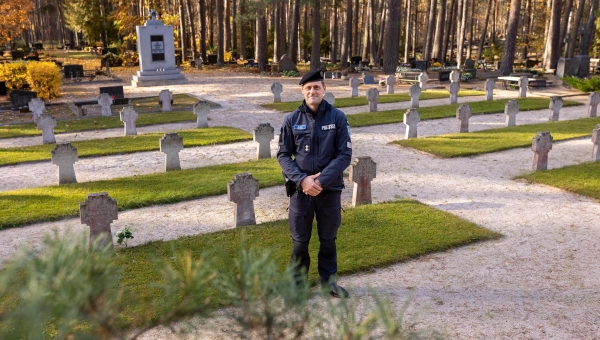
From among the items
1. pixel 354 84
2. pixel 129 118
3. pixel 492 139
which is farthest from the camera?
pixel 354 84

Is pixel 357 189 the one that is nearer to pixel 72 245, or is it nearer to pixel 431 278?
pixel 431 278

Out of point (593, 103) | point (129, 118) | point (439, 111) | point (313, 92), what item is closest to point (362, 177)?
point (313, 92)

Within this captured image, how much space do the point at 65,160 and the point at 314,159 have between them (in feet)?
23.4

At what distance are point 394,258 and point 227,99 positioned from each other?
59.3 feet

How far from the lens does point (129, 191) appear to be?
989cm

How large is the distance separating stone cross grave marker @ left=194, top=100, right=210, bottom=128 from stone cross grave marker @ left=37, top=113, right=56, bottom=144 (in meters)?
4.19

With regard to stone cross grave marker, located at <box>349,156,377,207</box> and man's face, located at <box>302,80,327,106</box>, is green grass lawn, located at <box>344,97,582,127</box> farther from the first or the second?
man's face, located at <box>302,80,327,106</box>

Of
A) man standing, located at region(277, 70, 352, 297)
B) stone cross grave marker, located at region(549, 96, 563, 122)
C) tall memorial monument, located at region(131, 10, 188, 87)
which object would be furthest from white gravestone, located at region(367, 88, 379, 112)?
tall memorial monument, located at region(131, 10, 188, 87)

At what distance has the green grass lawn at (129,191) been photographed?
8727mm

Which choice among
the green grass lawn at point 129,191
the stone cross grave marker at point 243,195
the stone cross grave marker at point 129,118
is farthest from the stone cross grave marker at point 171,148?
the stone cross grave marker at point 129,118

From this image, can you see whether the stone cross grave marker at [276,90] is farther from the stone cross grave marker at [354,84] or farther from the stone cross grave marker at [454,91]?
the stone cross grave marker at [454,91]

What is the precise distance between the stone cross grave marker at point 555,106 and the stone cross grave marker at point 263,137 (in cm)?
1003

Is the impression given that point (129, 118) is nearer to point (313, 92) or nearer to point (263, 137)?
point (263, 137)

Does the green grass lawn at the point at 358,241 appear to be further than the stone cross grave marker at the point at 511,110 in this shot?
No
